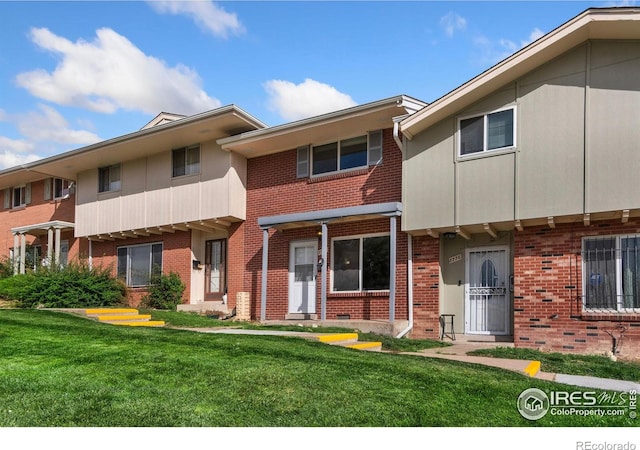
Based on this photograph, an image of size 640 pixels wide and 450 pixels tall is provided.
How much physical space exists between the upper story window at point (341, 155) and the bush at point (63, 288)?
7.20 meters

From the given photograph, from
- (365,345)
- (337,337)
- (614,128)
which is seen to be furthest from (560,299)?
(337,337)

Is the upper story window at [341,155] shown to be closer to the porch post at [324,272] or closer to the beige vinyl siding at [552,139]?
the porch post at [324,272]

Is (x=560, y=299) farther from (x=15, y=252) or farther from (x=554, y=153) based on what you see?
(x=15, y=252)

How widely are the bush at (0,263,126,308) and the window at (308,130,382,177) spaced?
23.7ft

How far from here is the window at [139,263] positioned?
21031 mm

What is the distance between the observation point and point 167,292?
64.6 feet

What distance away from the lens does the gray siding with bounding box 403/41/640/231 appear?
11586 millimetres

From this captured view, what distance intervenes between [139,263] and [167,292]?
2545 millimetres

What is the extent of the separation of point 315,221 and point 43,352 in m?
8.49

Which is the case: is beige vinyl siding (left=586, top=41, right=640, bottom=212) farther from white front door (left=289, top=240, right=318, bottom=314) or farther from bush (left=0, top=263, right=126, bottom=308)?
bush (left=0, top=263, right=126, bottom=308)

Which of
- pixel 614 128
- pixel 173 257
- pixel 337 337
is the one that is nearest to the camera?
pixel 614 128

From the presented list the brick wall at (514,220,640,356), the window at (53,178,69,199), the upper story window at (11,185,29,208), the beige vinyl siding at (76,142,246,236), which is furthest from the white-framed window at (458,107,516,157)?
the upper story window at (11,185,29,208)

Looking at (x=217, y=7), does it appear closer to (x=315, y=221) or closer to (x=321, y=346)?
(x=315, y=221)
